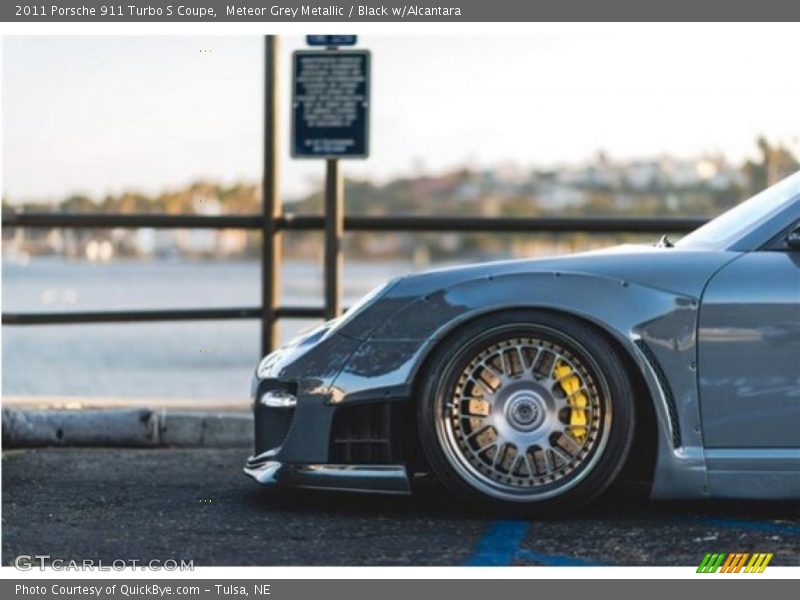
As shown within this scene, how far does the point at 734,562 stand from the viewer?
182 inches

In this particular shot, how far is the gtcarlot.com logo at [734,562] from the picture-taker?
4531 millimetres

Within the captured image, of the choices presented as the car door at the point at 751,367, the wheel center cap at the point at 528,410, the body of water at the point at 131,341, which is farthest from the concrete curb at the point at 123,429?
the body of water at the point at 131,341

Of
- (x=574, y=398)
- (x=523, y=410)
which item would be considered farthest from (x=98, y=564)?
(x=574, y=398)

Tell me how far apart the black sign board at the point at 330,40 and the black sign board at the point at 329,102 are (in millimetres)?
46

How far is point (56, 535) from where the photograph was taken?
502cm

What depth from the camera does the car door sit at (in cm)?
521

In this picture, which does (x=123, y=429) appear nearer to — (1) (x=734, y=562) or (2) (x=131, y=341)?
(1) (x=734, y=562)

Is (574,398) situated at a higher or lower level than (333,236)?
lower

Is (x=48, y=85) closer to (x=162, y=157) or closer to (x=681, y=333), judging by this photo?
(x=162, y=157)

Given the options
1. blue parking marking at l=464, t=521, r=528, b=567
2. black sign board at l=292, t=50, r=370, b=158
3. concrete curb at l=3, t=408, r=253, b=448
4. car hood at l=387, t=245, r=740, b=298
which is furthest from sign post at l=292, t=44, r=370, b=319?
blue parking marking at l=464, t=521, r=528, b=567

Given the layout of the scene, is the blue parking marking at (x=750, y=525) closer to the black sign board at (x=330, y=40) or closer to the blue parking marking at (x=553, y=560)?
the blue parking marking at (x=553, y=560)

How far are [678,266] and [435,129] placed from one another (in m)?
65.0

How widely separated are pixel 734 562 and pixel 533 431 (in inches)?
37.9

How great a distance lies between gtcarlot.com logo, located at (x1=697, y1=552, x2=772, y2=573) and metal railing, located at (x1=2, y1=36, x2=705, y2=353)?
159 inches
